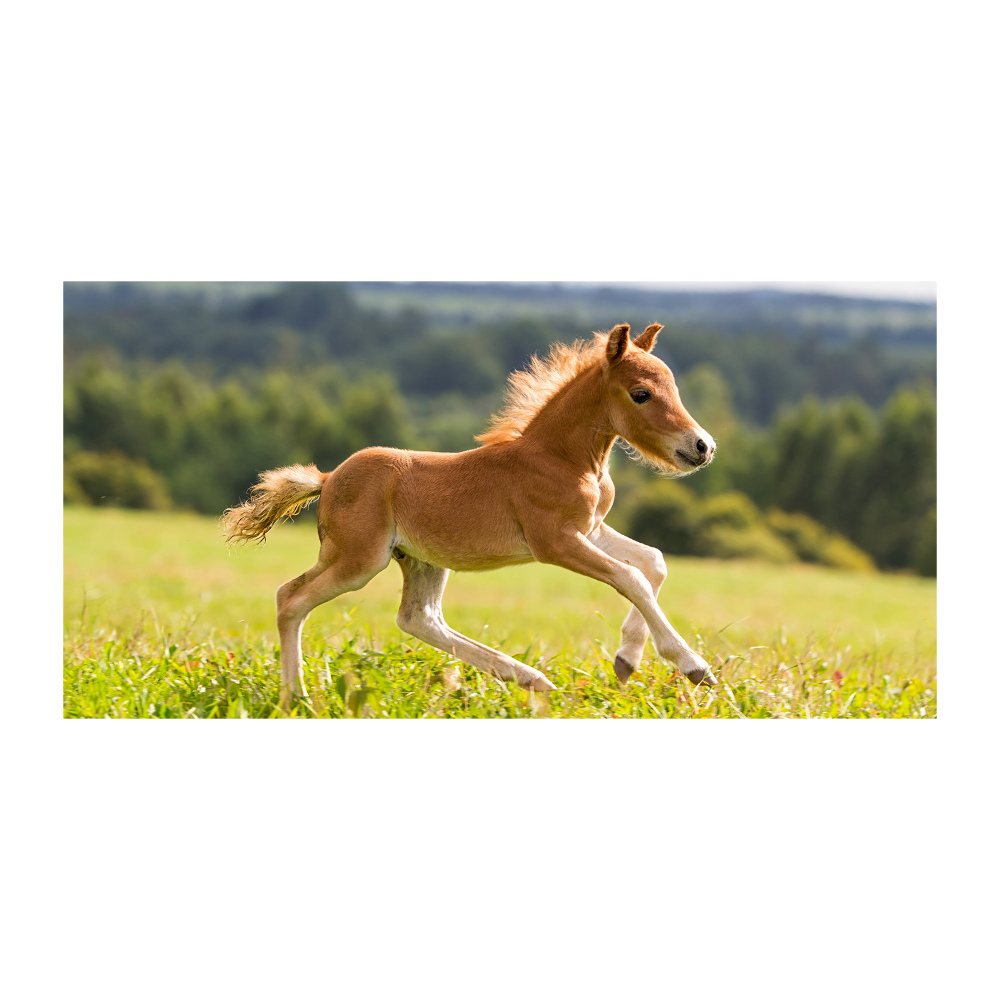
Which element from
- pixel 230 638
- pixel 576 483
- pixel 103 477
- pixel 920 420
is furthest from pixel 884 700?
pixel 920 420

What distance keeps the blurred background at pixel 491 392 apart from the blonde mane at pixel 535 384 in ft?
54.1

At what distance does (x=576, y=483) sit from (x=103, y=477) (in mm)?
21278

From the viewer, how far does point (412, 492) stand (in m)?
4.57

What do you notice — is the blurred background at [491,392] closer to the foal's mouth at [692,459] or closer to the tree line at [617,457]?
the tree line at [617,457]

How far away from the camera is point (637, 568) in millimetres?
4723

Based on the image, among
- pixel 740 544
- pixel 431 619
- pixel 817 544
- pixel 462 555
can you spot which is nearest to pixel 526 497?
pixel 462 555

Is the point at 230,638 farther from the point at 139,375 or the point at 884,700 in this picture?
the point at 139,375

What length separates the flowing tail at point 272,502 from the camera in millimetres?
4867

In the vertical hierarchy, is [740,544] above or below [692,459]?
below

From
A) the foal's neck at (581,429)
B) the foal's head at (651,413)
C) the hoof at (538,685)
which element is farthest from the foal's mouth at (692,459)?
the hoof at (538,685)

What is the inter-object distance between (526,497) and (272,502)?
1326mm

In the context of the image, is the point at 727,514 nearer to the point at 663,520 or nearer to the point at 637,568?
the point at 663,520

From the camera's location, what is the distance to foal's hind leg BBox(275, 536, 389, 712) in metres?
4.54

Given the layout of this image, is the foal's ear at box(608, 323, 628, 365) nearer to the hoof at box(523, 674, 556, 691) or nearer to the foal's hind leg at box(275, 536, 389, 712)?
the foal's hind leg at box(275, 536, 389, 712)
